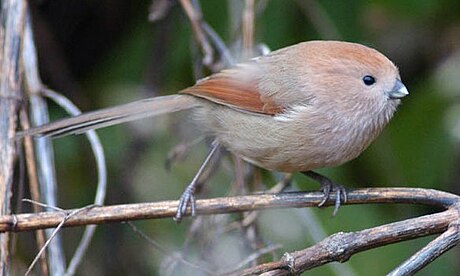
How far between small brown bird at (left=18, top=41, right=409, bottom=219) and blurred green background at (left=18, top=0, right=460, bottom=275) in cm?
35

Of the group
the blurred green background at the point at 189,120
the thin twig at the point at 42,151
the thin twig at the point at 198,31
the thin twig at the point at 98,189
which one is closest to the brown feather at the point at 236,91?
the thin twig at the point at 198,31

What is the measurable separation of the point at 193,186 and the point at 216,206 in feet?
1.97

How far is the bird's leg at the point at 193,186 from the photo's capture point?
265 centimetres

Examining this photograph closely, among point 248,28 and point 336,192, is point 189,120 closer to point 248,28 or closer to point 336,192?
point 248,28

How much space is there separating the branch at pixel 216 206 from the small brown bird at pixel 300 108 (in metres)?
0.22

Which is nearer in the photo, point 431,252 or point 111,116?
point 431,252

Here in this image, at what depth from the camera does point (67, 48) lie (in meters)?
4.37

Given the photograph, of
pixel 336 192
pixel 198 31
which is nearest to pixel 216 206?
pixel 336 192

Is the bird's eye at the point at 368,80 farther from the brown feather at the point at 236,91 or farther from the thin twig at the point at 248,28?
the thin twig at the point at 248,28

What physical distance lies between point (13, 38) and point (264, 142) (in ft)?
3.18

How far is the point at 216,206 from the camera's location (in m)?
2.50

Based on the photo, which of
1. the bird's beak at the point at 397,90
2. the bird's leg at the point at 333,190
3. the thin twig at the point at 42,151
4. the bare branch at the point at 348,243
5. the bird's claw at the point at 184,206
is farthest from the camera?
the thin twig at the point at 42,151

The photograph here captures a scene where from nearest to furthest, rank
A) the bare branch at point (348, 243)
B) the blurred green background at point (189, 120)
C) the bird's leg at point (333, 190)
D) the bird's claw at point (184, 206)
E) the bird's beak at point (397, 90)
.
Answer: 1. the bare branch at point (348, 243)
2. the bird's claw at point (184, 206)
3. the bird's leg at point (333, 190)
4. the bird's beak at point (397, 90)
5. the blurred green background at point (189, 120)

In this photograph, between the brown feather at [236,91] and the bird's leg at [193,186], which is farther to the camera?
the brown feather at [236,91]
